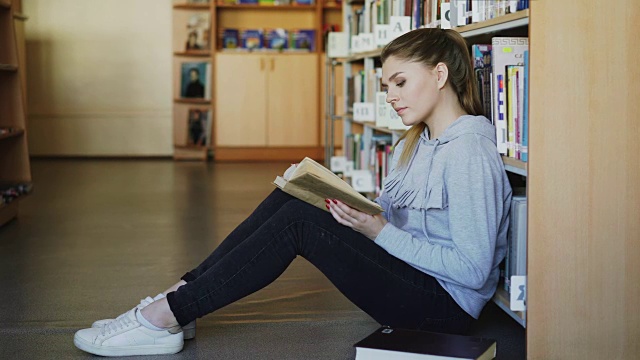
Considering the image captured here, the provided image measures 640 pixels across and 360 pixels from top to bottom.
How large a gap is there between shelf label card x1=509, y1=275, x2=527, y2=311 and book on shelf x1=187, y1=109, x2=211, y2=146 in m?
6.56

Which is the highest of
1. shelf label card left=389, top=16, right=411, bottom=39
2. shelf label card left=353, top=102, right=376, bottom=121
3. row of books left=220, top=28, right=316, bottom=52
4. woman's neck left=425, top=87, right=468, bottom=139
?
row of books left=220, top=28, right=316, bottom=52

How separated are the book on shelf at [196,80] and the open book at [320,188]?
21.3 ft

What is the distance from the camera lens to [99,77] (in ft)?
28.6

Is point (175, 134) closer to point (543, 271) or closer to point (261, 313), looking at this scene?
point (261, 313)

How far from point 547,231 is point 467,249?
17 centimetres

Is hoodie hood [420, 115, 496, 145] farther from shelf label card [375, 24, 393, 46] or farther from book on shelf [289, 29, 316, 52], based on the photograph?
book on shelf [289, 29, 316, 52]

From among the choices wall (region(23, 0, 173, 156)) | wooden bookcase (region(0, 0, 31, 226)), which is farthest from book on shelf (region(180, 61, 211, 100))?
wooden bookcase (region(0, 0, 31, 226))

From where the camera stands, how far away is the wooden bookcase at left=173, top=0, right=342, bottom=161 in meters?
8.30

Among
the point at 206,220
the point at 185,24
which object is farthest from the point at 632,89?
the point at 185,24

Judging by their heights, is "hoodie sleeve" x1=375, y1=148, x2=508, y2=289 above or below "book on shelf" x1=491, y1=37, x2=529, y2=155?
below

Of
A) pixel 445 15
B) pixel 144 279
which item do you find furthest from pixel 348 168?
pixel 445 15

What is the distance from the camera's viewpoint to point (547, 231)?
1979 millimetres

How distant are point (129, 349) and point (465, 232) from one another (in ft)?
2.71

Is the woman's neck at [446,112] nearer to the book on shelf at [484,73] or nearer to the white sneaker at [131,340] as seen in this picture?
the book on shelf at [484,73]
